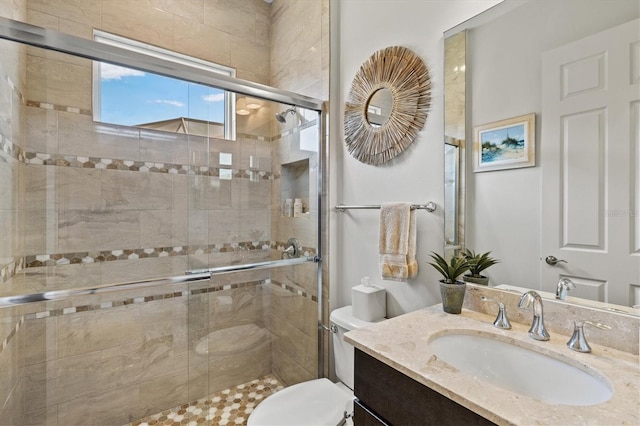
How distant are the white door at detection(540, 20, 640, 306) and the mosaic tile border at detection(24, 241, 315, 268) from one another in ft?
4.29

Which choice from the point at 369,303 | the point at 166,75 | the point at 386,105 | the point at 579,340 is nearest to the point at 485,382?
the point at 579,340

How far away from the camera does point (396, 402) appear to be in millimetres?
815

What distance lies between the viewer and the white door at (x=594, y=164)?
82 cm

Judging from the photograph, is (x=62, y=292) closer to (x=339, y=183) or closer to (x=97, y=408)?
(x=97, y=408)

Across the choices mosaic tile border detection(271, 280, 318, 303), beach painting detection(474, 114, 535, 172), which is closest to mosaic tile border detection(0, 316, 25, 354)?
mosaic tile border detection(271, 280, 318, 303)

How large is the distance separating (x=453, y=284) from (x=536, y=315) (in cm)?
27

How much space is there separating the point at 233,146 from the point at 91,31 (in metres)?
1.09

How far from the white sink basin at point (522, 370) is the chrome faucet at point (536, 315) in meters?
0.07

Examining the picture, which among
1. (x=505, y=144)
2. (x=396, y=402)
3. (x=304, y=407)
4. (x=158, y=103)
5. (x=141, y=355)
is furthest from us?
(x=141, y=355)

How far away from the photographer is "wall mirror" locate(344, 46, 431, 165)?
1.41 m

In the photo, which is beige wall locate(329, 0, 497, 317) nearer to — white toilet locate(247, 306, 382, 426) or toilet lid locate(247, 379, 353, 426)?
white toilet locate(247, 306, 382, 426)

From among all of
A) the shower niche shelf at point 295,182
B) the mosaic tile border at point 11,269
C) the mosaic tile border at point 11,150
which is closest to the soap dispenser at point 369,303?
the shower niche shelf at point 295,182

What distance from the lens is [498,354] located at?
936 millimetres

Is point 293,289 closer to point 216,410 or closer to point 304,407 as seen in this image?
point 304,407
